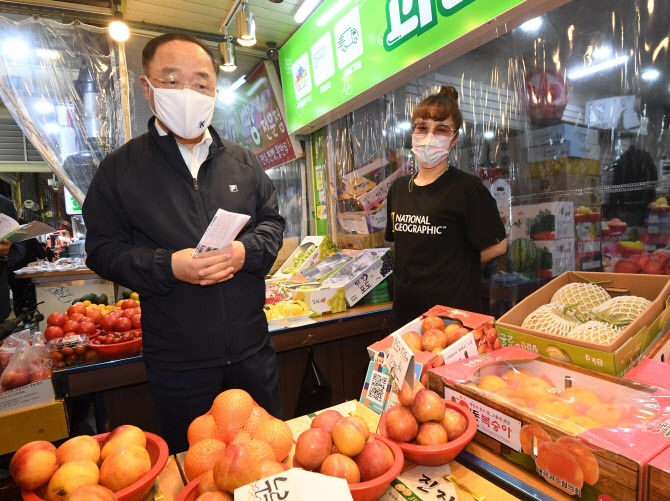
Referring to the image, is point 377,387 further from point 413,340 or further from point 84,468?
point 84,468

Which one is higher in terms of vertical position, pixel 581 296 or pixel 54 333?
pixel 581 296

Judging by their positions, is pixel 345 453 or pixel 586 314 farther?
pixel 586 314

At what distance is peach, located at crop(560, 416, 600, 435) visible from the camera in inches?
33.0

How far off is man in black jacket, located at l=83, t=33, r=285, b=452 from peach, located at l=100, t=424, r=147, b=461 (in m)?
0.62

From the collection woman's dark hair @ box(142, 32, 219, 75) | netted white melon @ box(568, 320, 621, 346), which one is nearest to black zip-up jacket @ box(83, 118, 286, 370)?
woman's dark hair @ box(142, 32, 219, 75)

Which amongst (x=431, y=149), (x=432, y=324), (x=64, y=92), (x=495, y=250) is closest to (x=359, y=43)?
(x=431, y=149)

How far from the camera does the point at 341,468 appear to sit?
0.78 m

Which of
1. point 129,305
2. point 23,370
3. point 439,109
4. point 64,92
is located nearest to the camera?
point 23,370

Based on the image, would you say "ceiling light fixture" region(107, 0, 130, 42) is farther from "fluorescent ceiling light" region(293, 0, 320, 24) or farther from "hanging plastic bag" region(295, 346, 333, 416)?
"hanging plastic bag" region(295, 346, 333, 416)

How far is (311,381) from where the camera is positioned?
111 inches

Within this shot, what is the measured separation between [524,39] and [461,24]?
46cm

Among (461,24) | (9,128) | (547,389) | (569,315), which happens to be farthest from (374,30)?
(9,128)

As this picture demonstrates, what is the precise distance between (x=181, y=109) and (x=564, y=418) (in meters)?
1.68

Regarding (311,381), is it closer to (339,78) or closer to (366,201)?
(366,201)
